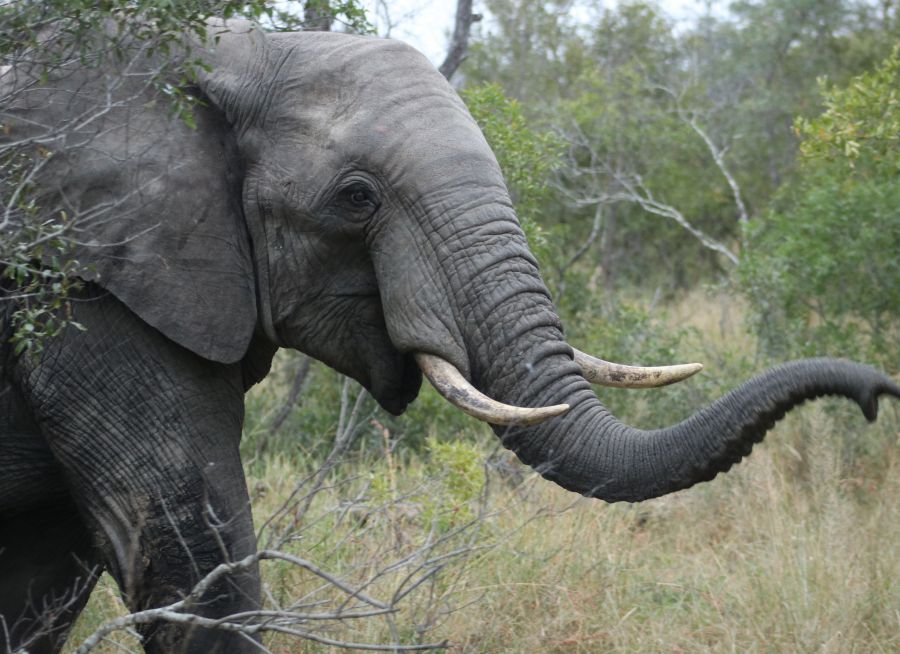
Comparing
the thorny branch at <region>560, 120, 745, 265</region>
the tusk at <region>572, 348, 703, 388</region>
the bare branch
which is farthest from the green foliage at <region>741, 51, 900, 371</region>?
the tusk at <region>572, 348, 703, 388</region>

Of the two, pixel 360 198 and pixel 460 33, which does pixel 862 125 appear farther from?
pixel 360 198

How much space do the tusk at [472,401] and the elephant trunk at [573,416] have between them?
3.9 inches

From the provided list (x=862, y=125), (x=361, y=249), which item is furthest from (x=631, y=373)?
(x=862, y=125)

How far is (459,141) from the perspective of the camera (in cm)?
367

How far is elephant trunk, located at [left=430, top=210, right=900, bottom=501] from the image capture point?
3.51 meters

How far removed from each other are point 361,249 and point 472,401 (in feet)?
1.94

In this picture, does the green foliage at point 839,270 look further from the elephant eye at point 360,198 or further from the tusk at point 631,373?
the elephant eye at point 360,198

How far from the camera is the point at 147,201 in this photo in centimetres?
361

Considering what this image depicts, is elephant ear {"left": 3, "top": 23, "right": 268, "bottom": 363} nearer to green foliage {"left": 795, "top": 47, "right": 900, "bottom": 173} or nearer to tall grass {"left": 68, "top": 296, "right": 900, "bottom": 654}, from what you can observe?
tall grass {"left": 68, "top": 296, "right": 900, "bottom": 654}

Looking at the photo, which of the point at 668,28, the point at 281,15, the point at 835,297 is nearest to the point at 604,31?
the point at 668,28

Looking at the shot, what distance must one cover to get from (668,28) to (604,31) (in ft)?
2.84

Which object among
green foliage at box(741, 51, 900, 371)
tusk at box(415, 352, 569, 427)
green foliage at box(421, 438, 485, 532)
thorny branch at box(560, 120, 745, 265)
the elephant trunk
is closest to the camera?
tusk at box(415, 352, 569, 427)

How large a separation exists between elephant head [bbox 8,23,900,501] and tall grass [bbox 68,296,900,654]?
459 mm

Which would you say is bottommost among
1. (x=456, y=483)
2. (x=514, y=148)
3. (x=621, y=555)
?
(x=621, y=555)
